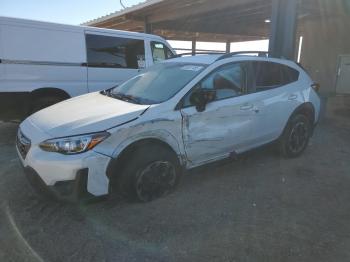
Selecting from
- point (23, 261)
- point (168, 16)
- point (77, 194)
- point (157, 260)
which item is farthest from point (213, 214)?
point (168, 16)

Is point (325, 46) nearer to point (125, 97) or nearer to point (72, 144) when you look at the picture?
point (125, 97)

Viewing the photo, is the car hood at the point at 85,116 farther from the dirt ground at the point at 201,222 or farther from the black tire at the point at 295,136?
the black tire at the point at 295,136

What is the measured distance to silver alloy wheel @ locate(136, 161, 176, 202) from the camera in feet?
11.6

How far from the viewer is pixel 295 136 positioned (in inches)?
209

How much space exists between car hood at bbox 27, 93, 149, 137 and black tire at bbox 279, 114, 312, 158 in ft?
8.49

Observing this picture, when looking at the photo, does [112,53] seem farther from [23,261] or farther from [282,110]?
[23,261]

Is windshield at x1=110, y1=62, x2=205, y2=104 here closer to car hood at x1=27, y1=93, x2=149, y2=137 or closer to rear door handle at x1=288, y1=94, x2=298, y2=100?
car hood at x1=27, y1=93, x2=149, y2=137

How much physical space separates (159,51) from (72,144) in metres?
5.31

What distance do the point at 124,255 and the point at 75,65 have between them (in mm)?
4600

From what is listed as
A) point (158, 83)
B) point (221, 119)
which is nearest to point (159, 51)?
point (158, 83)

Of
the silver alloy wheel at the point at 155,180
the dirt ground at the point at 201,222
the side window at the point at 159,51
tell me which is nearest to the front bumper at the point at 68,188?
the dirt ground at the point at 201,222

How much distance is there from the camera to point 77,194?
316cm

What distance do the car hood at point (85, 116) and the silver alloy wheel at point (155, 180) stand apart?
0.59 metres

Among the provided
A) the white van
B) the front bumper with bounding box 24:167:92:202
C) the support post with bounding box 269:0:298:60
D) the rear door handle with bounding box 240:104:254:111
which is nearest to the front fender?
the front bumper with bounding box 24:167:92:202
